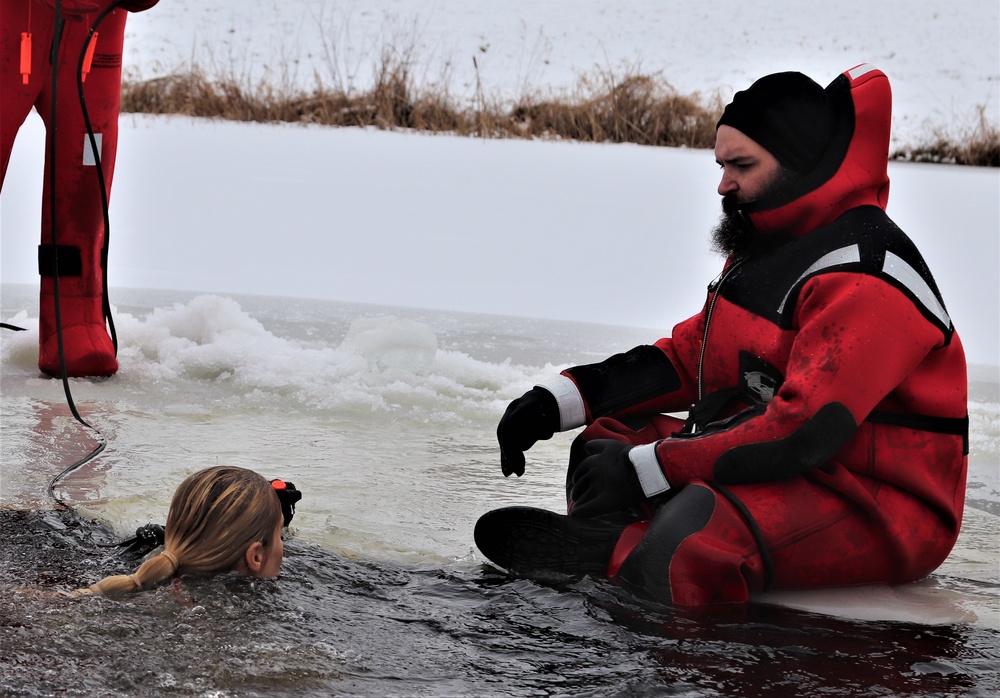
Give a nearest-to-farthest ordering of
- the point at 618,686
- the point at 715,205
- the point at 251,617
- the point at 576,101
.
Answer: the point at 618,686, the point at 251,617, the point at 715,205, the point at 576,101

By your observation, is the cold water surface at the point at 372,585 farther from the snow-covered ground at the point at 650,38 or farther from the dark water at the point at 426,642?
the snow-covered ground at the point at 650,38

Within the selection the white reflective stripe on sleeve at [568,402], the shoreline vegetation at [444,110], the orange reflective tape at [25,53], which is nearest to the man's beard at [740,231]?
the white reflective stripe on sleeve at [568,402]

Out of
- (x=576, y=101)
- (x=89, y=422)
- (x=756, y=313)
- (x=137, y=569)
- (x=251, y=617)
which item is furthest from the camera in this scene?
(x=576, y=101)

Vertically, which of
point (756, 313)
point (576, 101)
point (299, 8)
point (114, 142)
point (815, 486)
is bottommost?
point (815, 486)

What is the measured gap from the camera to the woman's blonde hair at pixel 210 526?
206 centimetres

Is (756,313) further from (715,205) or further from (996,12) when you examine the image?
(996,12)

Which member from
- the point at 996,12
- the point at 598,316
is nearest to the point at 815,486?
the point at 598,316

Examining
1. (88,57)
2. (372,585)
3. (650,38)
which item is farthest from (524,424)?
(650,38)

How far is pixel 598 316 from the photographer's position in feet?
18.2

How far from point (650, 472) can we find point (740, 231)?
549 millimetres

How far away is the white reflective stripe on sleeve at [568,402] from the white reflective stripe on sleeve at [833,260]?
51 centimetres

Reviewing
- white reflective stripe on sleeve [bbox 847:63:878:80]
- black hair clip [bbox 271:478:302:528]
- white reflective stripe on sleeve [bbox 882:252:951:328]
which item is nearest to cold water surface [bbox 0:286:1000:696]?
black hair clip [bbox 271:478:302:528]

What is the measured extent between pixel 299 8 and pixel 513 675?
21810mm

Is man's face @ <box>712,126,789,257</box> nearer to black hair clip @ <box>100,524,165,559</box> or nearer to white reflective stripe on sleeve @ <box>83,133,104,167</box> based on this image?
black hair clip @ <box>100,524,165,559</box>
